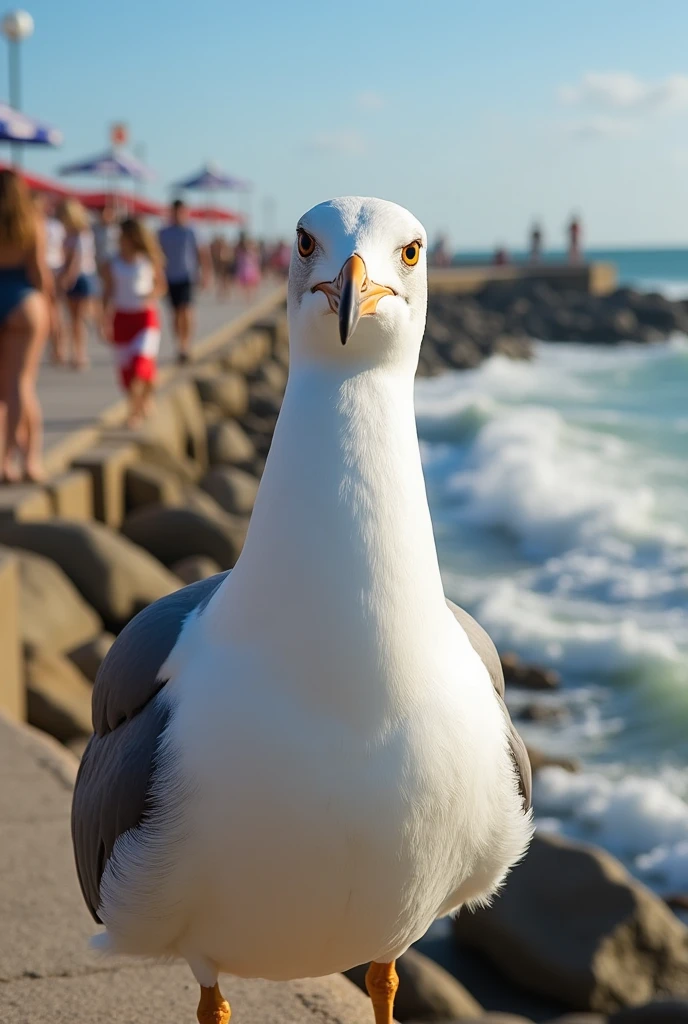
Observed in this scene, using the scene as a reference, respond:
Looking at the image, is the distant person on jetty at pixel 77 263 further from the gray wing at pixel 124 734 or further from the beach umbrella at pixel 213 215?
the beach umbrella at pixel 213 215

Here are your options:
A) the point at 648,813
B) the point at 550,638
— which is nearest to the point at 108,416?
the point at 550,638

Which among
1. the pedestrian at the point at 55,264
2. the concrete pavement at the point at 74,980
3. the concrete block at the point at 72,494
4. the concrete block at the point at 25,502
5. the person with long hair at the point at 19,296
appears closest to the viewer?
the concrete pavement at the point at 74,980

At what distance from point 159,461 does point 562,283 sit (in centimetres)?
3214

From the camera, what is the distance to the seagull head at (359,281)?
2082 mm

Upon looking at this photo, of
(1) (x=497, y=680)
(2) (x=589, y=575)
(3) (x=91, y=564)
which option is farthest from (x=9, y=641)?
(2) (x=589, y=575)

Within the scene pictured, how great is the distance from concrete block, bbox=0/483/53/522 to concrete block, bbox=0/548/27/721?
5.03 feet

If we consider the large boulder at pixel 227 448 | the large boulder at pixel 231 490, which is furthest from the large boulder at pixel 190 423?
the large boulder at pixel 231 490

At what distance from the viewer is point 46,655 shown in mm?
5758

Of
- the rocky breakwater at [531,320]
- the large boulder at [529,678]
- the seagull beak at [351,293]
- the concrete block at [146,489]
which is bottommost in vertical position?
the rocky breakwater at [531,320]

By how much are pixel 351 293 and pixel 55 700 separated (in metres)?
3.69

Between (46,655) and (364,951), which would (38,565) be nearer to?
(46,655)

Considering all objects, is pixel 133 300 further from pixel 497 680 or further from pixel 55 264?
pixel 497 680

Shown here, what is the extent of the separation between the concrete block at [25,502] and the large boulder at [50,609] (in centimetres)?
26

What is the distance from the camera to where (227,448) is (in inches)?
504
